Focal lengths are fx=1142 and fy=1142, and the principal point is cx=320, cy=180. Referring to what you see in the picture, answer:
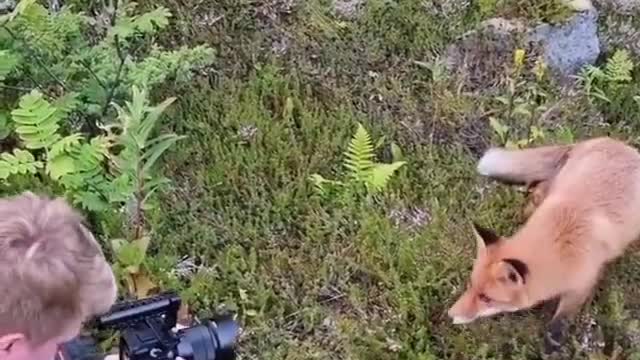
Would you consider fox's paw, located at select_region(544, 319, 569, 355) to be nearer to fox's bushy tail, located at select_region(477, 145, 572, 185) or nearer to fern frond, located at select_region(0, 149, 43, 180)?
fox's bushy tail, located at select_region(477, 145, 572, 185)

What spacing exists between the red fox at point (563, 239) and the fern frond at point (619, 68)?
925 millimetres

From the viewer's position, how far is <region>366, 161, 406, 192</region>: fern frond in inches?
233

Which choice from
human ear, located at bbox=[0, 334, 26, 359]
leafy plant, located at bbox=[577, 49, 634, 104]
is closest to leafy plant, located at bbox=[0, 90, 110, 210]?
human ear, located at bbox=[0, 334, 26, 359]

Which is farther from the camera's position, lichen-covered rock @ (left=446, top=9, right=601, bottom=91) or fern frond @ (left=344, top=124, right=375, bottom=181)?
lichen-covered rock @ (left=446, top=9, right=601, bottom=91)

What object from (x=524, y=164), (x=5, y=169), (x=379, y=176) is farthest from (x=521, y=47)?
(x=5, y=169)

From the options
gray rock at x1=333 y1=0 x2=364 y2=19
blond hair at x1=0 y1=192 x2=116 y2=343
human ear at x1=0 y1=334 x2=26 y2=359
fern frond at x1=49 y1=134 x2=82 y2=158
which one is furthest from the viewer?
gray rock at x1=333 y1=0 x2=364 y2=19

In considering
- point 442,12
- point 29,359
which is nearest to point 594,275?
point 442,12

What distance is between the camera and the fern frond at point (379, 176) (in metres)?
5.92

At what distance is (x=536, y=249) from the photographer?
527cm

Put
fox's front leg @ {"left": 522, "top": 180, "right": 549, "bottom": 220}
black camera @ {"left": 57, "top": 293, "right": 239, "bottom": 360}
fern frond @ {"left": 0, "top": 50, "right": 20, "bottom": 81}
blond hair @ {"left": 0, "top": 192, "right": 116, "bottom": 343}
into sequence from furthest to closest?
fern frond @ {"left": 0, "top": 50, "right": 20, "bottom": 81} → fox's front leg @ {"left": 522, "top": 180, "right": 549, "bottom": 220} → black camera @ {"left": 57, "top": 293, "right": 239, "bottom": 360} → blond hair @ {"left": 0, "top": 192, "right": 116, "bottom": 343}

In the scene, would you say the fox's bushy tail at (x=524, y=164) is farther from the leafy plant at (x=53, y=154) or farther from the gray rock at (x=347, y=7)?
the leafy plant at (x=53, y=154)

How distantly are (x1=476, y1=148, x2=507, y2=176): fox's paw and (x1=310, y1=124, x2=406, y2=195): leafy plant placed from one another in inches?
18.0

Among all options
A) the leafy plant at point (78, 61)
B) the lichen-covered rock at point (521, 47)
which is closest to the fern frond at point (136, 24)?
the leafy plant at point (78, 61)

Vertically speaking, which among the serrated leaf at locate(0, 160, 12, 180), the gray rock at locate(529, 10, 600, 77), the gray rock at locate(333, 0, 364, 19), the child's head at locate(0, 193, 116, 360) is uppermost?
the child's head at locate(0, 193, 116, 360)
